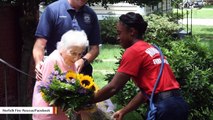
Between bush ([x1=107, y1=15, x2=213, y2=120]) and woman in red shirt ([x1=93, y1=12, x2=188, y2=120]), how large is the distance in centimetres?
273

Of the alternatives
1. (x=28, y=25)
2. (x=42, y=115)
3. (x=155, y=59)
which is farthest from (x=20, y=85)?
(x=155, y=59)

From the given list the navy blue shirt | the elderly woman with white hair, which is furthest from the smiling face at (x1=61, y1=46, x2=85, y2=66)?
the navy blue shirt

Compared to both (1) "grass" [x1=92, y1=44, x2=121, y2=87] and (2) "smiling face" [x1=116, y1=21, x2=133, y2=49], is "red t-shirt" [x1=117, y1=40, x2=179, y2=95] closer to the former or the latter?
(2) "smiling face" [x1=116, y1=21, x2=133, y2=49]

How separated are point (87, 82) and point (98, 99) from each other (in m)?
0.15

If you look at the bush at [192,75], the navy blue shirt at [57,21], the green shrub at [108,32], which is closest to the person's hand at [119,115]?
the navy blue shirt at [57,21]

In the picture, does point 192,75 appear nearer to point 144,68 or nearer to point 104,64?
point 144,68

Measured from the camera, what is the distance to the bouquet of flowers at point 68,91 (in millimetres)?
3607

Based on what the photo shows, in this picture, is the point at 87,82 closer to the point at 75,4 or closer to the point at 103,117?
the point at 103,117

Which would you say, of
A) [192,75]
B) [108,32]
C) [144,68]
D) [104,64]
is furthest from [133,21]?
[108,32]

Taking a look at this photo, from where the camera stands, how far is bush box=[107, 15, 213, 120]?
644 centimetres

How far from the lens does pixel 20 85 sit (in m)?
7.14

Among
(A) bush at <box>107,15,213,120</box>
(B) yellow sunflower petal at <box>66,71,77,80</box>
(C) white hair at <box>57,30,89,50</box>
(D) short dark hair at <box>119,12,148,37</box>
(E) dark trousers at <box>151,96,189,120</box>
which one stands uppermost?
(D) short dark hair at <box>119,12,148,37</box>

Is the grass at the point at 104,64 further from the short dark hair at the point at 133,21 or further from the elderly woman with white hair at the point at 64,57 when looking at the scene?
the short dark hair at the point at 133,21

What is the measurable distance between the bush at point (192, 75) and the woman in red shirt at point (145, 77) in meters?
2.73
